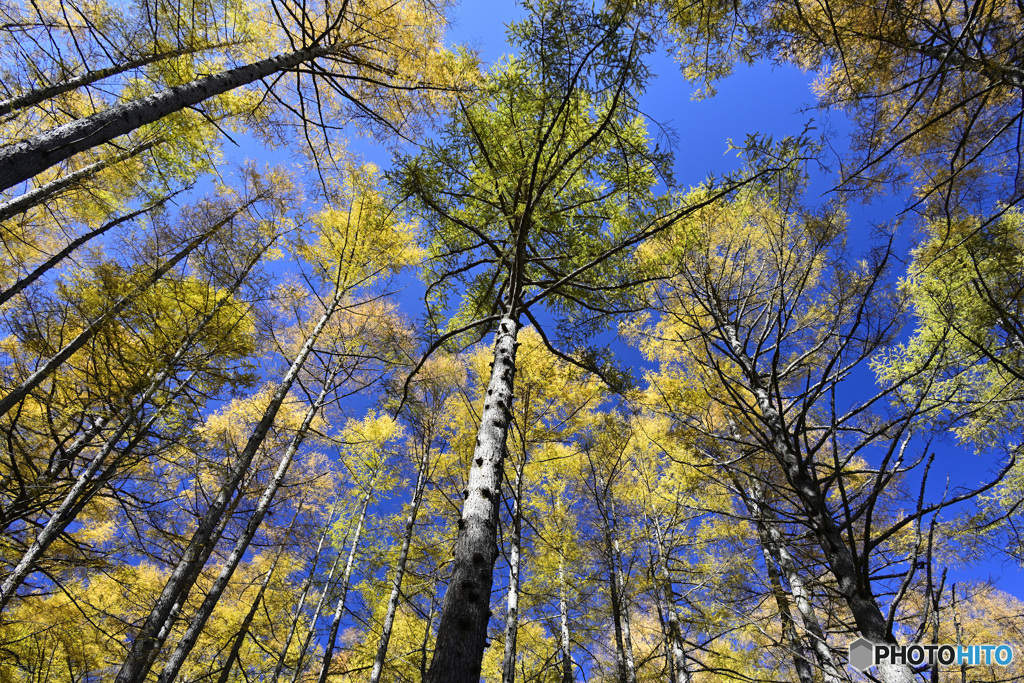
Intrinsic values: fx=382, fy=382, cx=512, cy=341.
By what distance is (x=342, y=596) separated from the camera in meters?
7.71

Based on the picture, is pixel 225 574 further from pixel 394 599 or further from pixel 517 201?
pixel 517 201

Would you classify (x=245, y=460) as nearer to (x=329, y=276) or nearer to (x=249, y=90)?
(x=329, y=276)

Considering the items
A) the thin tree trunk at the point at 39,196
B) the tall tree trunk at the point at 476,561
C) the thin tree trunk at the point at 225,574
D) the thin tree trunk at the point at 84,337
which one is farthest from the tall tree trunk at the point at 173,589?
the tall tree trunk at the point at 476,561

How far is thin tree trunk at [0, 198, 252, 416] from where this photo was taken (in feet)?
12.5

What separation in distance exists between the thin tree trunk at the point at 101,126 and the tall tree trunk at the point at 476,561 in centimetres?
371

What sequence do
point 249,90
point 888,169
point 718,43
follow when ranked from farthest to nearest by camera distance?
point 249,90 → point 718,43 → point 888,169

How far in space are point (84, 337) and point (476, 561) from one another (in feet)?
19.6

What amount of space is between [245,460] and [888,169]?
26.8 feet

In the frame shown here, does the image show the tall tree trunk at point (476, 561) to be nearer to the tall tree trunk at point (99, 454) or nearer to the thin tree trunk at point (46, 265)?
the tall tree trunk at point (99, 454)

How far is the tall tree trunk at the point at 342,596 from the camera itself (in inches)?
273

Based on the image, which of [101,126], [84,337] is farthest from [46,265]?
[101,126]

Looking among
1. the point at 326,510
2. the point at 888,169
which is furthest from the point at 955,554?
the point at 326,510

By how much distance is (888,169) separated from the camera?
12.2ft

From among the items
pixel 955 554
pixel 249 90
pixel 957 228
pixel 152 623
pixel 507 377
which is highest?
pixel 249 90
